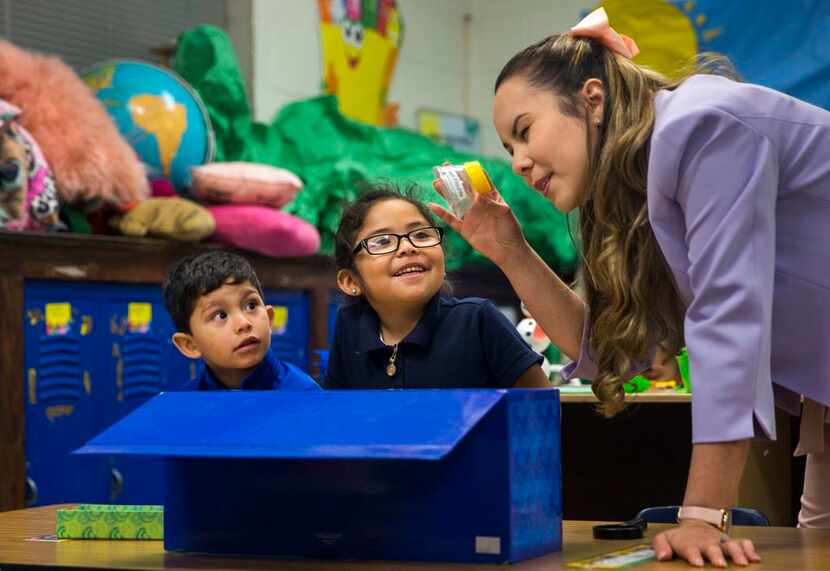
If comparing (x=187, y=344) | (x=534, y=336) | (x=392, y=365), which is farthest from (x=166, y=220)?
(x=392, y=365)

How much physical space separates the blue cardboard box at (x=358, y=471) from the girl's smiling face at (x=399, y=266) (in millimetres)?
609

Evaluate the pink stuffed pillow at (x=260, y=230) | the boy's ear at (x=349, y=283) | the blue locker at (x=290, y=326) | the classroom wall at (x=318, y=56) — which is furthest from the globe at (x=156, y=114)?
the boy's ear at (x=349, y=283)

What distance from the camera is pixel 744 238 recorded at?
49.8 inches

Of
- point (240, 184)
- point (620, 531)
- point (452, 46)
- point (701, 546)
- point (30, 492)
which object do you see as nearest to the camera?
point (701, 546)

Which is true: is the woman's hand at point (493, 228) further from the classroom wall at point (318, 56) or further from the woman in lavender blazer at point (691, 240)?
the classroom wall at point (318, 56)

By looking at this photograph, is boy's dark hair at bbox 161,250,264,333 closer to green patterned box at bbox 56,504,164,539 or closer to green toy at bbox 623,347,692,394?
green patterned box at bbox 56,504,164,539

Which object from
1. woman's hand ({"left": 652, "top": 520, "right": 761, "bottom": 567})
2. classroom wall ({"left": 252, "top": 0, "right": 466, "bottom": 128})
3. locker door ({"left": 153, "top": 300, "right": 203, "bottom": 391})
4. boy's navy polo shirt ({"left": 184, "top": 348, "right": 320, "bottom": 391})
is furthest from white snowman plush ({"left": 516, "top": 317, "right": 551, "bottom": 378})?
classroom wall ({"left": 252, "top": 0, "right": 466, "bottom": 128})

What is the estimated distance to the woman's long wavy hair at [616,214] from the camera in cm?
141

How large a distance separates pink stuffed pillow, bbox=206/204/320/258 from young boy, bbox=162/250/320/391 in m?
2.10

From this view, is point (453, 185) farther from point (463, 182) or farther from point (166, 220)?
point (166, 220)

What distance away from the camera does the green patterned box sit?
150cm

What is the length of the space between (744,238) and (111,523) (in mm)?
812

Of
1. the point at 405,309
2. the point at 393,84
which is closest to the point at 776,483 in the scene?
the point at 405,309

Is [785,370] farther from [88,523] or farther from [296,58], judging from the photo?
[296,58]
